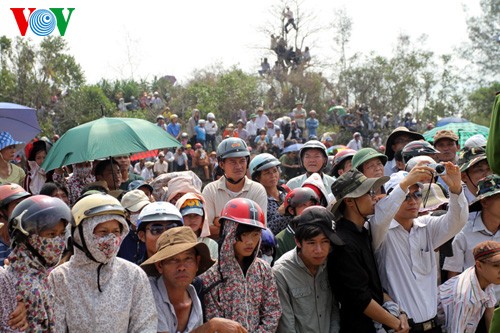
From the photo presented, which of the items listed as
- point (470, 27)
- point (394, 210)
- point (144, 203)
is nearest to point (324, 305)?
point (394, 210)

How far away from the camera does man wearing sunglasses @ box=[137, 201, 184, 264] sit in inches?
171

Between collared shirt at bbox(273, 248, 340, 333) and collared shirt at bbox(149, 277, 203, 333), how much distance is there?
0.64m

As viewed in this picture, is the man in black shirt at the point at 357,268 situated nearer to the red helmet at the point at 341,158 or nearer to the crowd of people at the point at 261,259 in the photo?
the crowd of people at the point at 261,259

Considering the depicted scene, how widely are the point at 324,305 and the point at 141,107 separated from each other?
26628 millimetres

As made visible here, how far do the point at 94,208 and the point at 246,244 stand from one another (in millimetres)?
1118

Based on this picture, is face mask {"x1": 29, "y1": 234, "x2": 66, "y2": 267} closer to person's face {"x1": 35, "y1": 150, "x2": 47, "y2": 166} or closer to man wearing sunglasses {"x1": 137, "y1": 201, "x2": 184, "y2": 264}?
man wearing sunglasses {"x1": 137, "y1": 201, "x2": 184, "y2": 264}

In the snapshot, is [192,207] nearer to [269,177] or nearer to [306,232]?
[306,232]

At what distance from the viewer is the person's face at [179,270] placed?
387 cm

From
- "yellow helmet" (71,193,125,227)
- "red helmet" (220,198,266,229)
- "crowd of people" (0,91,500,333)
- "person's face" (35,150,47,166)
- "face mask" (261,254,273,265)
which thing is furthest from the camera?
"person's face" (35,150,47,166)

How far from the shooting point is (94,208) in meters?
3.56

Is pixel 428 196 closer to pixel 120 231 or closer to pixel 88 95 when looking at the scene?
pixel 120 231

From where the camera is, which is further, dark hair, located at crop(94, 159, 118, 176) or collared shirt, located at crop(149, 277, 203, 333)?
dark hair, located at crop(94, 159, 118, 176)

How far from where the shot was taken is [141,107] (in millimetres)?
30031

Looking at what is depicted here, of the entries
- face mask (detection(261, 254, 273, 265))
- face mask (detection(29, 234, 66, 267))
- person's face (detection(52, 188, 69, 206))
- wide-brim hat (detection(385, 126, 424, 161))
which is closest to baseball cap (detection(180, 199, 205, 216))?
face mask (detection(261, 254, 273, 265))
